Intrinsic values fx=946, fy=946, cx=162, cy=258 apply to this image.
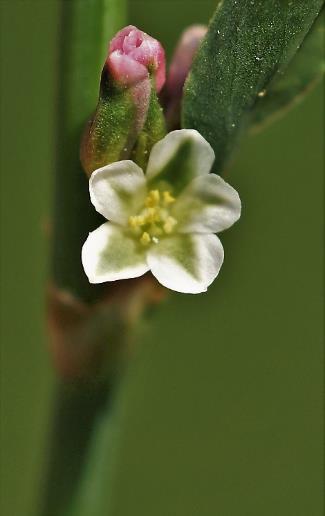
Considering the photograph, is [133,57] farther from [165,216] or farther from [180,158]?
[165,216]

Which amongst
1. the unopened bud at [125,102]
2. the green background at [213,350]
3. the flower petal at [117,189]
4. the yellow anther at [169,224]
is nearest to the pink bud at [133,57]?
the unopened bud at [125,102]

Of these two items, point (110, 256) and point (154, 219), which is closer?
point (110, 256)

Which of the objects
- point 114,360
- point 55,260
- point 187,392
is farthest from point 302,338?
point 55,260

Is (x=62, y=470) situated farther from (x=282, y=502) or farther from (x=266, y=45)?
(x=282, y=502)

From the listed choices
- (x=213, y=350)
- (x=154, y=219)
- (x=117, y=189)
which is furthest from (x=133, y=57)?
(x=213, y=350)

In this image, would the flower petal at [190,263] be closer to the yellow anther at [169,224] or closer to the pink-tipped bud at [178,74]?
the yellow anther at [169,224]

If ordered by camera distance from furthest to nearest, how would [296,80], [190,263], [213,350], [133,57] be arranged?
[213,350] < [296,80] < [190,263] < [133,57]
